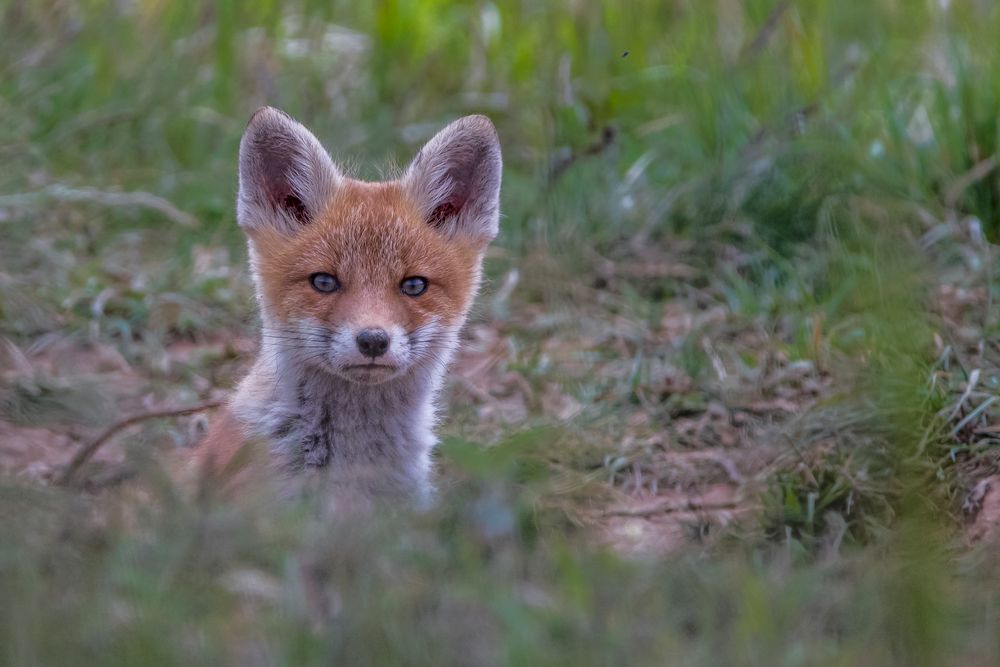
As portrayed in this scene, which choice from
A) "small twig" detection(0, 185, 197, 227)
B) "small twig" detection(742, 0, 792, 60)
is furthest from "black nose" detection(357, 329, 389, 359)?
"small twig" detection(742, 0, 792, 60)

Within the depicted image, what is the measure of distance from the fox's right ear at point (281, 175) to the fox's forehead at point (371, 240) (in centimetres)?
8

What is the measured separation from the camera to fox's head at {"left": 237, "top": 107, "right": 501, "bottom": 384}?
403cm

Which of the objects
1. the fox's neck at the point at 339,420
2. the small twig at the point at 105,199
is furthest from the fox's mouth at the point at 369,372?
the small twig at the point at 105,199

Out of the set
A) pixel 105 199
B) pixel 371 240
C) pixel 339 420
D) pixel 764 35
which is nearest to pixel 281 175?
pixel 371 240

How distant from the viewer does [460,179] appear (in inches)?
187

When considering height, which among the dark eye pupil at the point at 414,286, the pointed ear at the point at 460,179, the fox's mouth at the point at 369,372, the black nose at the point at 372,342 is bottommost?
the fox's mouth at the point at 369,372

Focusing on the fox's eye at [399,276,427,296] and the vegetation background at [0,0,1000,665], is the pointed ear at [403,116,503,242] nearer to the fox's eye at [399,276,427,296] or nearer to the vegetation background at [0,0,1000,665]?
the fox's eye at [399,276,427,296]

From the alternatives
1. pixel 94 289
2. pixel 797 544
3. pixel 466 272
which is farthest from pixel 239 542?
pixel 94 289

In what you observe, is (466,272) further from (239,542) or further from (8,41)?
(8,41)

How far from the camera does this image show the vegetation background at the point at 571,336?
2443 mm

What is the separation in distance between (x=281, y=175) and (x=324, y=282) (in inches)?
24.0

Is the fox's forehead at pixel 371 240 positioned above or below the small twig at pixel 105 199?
below

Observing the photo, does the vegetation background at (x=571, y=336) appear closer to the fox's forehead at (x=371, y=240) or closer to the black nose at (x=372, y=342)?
the black nose at (x=372, y=342)

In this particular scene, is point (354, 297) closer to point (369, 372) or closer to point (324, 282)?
point (324, 282)
